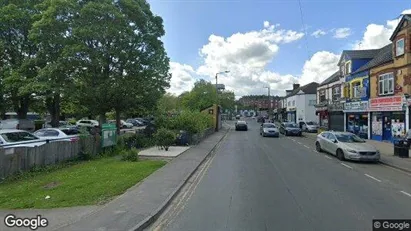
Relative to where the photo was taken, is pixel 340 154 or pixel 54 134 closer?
pixel 340 154

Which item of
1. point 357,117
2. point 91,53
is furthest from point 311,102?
point 91,53

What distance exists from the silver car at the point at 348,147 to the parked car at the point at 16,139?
14772 millimetres

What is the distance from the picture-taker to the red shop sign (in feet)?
78.3

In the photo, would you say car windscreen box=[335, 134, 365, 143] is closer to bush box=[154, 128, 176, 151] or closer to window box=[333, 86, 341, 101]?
bush box=[154, 128, 176, 151]

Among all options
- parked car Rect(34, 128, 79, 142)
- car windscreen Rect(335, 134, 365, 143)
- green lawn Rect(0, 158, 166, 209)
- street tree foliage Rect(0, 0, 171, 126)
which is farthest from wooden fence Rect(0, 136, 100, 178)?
car windscreen Rect(335, 134, 365, 143)

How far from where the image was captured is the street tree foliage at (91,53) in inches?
931

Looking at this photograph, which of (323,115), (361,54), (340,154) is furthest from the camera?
(323,115)

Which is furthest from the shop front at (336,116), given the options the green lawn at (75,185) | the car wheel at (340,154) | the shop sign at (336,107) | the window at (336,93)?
the green lawn at (75,185)

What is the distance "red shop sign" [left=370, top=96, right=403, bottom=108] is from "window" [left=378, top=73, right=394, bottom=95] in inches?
22.6

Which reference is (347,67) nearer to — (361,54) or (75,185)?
(361,54)

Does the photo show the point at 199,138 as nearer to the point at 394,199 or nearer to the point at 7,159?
the point at 7,159

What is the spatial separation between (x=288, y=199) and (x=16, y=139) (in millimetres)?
11853

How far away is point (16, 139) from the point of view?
1386cm

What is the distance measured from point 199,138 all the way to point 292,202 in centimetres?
1849
